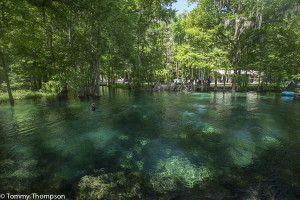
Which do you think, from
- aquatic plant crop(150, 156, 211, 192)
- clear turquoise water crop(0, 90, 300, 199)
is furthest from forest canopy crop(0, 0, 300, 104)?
aquatic plant crop(150, 156, 211, 192)

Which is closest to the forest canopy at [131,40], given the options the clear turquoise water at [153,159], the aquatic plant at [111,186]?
the clear turquoise water at [153,159]

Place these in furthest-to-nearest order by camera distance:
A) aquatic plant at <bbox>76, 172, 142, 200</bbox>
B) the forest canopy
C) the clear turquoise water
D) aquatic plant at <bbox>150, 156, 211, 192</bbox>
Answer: the forest canopy
aquatic plant at <bbox>150, 156, 211, 192</bbox>
the clear turquoise water
aquatic plant at <bbox>76, 172, 142, 200</bbox>

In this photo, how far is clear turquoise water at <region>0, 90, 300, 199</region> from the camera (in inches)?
183

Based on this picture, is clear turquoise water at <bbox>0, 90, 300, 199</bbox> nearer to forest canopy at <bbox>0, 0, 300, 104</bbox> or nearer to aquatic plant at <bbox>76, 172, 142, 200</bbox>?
aquatic plant at <bbox>76, 172, 142, 200</bbox>

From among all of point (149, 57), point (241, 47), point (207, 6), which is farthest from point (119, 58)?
point (241, 47)

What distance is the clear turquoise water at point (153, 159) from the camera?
15.2ft

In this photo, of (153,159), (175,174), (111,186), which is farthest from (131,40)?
(111,186)

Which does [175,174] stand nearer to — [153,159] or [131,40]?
[153,159]

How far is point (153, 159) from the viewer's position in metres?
6.43

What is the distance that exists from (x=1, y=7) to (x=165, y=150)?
15735mm

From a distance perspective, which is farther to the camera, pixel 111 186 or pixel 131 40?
pixel 131 40

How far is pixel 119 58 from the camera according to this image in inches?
1352

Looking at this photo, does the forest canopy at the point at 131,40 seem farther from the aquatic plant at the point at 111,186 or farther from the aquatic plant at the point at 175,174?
the aquatic plant at the point at 175,174

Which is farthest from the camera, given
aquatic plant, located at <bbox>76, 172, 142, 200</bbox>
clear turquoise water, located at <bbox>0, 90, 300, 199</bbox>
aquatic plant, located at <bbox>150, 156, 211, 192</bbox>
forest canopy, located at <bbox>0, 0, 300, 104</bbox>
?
forest canopy, located at <bbox>0, 0, 300, 104</bbox>
